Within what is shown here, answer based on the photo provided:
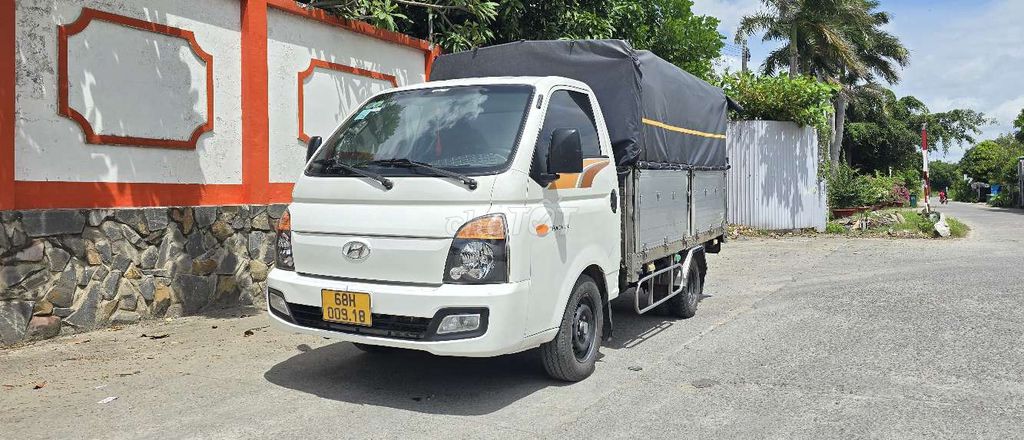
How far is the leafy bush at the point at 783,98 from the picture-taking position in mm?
17281

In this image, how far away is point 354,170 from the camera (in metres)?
4.88

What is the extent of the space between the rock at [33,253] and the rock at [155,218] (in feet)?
3.28

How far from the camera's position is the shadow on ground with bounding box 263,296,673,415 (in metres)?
4.82

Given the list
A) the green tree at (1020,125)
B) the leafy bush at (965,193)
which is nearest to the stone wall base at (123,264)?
the green tree at (1020,125)

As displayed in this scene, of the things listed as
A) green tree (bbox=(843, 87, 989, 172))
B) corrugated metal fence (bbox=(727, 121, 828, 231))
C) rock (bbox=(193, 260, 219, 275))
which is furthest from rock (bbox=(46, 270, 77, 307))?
green tree (bbox=(843, 87, 989, 172))

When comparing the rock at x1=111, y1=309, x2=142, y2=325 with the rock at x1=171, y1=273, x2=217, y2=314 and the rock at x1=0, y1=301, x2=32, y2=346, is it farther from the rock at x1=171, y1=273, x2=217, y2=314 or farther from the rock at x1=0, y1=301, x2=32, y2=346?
the rock at x1=0, y1=301, x2=32, y2=346

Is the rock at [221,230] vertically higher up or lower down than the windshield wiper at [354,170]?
lower down

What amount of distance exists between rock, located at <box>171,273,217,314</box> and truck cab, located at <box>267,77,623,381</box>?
117 inches

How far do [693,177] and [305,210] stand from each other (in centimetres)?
407

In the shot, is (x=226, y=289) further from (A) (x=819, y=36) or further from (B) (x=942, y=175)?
(B) (x=942, y=175)

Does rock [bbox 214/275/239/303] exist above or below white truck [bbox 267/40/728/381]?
below

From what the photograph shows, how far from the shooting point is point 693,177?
24.7ft

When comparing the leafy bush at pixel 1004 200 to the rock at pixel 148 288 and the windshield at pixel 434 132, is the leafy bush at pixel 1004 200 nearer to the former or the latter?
the windshield at pixel 434 132

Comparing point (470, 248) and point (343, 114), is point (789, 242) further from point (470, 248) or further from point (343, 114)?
Answer: point (470, 248)
